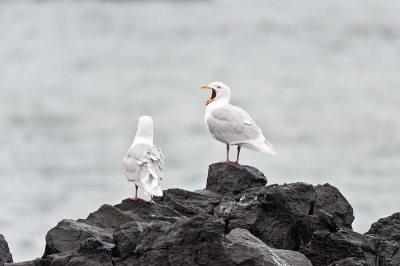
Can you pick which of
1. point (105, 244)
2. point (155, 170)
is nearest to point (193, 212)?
point (155, 170)

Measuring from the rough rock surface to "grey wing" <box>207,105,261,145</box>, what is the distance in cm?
128

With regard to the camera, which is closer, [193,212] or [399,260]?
[399,260]

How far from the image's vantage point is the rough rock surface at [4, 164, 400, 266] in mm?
11711

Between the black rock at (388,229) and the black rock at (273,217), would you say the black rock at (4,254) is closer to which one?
the black rock at (273,217)

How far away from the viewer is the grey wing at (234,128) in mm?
18328

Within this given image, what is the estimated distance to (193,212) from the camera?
1553cm

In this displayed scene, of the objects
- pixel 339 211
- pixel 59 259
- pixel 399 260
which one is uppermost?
pixel 339 211

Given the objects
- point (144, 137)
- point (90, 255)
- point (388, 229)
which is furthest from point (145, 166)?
point (388, 229)

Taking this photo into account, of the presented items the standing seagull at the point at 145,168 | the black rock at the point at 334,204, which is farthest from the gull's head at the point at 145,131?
the black rock at the point at 334,204

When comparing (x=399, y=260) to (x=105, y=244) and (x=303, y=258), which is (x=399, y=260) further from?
(x=105, y=244)

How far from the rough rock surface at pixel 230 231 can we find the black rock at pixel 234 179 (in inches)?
0.8

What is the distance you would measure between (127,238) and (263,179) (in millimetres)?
5148

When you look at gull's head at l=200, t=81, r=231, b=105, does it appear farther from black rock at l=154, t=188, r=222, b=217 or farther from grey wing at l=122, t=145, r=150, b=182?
grey wing at l=122, t=145, r=150, b=182

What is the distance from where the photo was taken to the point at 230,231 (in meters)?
13.7
